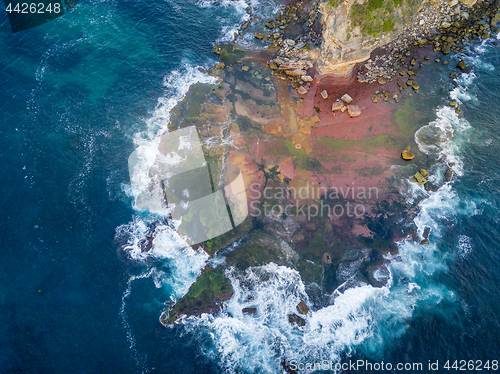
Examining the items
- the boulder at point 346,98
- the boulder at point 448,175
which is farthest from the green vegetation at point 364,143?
the boulder at point 448,175

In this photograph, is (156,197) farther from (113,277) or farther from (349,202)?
(349,202)

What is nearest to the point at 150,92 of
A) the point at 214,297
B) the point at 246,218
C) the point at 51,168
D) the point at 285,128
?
the point at 51,168

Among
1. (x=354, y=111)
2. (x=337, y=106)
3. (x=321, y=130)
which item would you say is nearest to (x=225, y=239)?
(x=321, y=130)

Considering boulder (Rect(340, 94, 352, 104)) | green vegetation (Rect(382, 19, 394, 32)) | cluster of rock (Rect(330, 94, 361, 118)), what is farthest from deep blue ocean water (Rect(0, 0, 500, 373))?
boulder (Rect(340, 94, 352, 104))

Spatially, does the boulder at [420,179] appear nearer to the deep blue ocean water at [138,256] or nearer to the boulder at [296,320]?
the deep blue ocean water at [138,256]

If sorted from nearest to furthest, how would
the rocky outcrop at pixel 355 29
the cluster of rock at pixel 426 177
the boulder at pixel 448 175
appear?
the cluster of rock at pixel 426 177, the boulder at pixel 448 175, the rocky outcrop at pixel 355 29

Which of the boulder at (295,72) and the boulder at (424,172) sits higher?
the boulder at (295,72)
